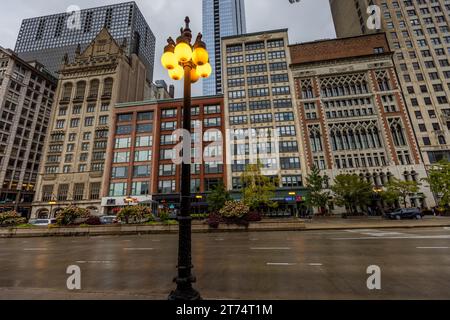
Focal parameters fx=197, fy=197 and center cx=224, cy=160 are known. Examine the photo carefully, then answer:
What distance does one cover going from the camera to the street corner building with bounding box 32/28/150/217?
47531mm

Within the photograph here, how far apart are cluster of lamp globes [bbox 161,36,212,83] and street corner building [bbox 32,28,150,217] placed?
50.2 metres

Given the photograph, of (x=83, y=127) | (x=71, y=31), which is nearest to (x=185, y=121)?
(x=83, y=127)

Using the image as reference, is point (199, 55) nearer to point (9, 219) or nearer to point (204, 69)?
point (204, 69)

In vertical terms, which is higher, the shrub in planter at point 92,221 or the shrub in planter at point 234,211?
the shrub in planter at point 234,211

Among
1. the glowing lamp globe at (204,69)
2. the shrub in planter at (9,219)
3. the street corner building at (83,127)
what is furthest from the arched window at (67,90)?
the glowing lamp globe at (204,69)

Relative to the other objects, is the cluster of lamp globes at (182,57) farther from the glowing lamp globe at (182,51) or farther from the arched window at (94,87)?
the arched window at (94,87)

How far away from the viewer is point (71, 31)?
100000 mm

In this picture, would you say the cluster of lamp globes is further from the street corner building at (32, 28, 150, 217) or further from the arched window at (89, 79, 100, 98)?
the arched window at (89, 79, 100, 98)

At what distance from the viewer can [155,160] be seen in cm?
4675

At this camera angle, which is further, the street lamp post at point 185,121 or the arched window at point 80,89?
the arched window at point 80,89

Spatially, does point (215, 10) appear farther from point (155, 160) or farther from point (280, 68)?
point (155, 160)

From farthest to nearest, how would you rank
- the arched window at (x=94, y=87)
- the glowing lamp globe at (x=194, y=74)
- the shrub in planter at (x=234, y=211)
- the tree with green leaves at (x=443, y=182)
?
the arched window at (x=94, y=87) < the tree with green leaves at (x=443, y=182) < the shrub in planter at (x=234, y=211) < the glowing lamp globe at (x=194, y=74)

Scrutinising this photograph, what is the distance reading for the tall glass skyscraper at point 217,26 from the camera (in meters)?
119
